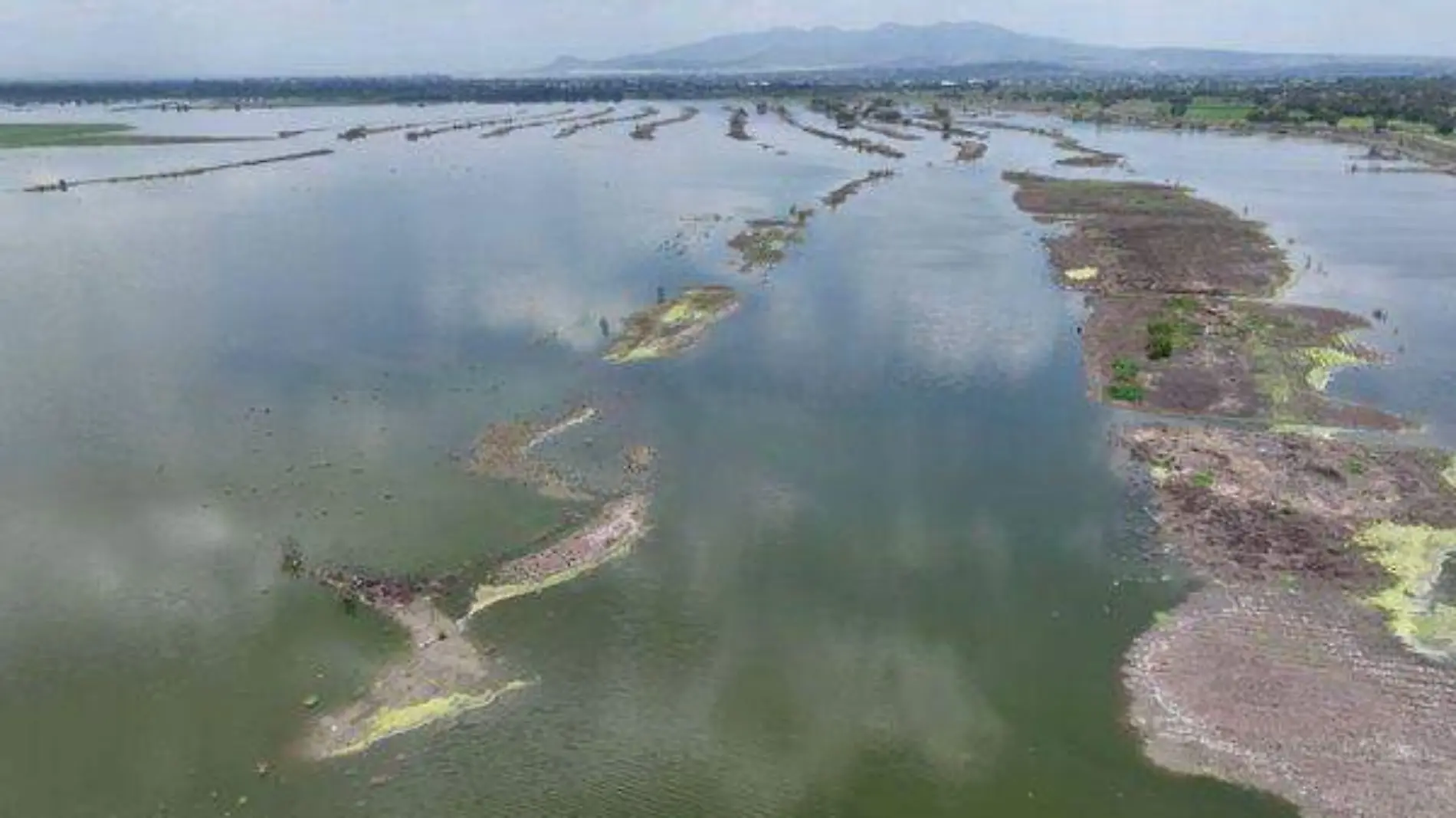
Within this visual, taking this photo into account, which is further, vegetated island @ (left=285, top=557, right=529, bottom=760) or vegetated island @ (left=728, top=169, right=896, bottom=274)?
vegetated island @ (left=728, top=169, right=896, bottom=274)

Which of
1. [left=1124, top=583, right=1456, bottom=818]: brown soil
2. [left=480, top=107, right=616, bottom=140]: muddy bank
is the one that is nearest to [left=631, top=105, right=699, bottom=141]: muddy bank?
[left=480, top=107, right=616, bottom=140]: muddy bank

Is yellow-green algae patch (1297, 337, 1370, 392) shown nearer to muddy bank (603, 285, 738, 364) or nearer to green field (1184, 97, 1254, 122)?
muddy bank (603, 285, 738, 364)

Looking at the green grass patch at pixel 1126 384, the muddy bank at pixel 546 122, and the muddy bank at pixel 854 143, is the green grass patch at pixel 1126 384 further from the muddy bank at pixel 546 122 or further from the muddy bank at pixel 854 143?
the muddy bank at pixel 546 122

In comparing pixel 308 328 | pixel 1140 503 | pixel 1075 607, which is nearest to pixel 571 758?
Answer: pixel 1075 607

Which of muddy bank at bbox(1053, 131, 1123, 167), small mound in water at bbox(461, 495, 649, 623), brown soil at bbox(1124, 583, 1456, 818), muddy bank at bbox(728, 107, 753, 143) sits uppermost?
muddy bank at bbox(728, 107, 753, 143)

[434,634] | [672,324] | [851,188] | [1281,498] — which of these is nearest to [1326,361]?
[1281,498]

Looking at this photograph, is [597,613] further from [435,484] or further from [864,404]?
[864,404]

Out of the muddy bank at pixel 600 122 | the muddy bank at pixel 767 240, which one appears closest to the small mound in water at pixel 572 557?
the muddy bank at pixel 767 240
